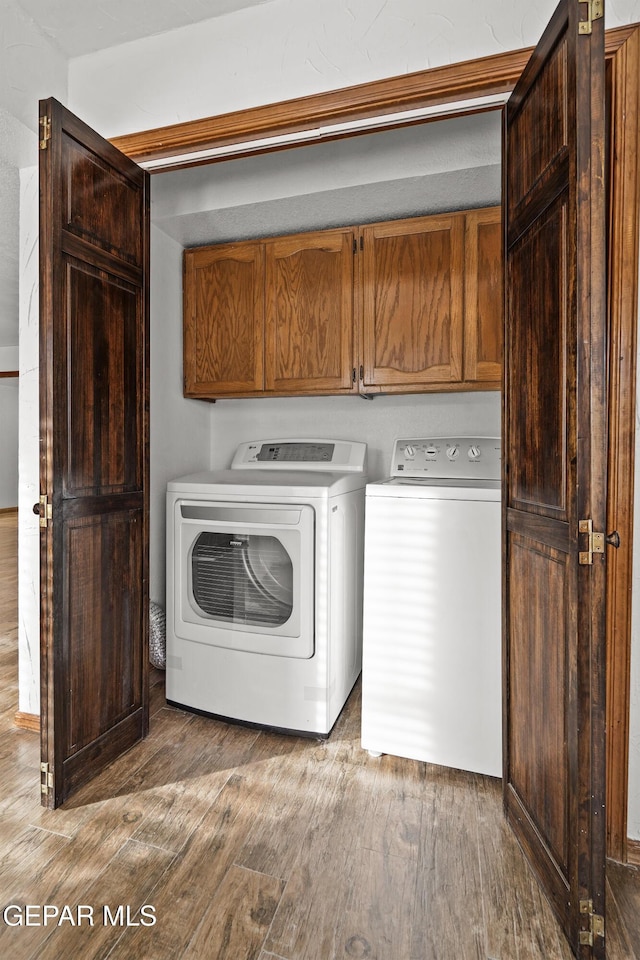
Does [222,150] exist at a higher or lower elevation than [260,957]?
higher

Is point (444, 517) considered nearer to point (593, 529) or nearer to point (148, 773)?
point (593, 529)

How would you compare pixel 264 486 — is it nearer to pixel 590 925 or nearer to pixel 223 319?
pixel 223 319

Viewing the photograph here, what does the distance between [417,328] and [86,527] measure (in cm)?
161

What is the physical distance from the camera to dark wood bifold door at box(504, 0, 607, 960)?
104cm

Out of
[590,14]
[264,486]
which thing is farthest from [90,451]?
[590,14]

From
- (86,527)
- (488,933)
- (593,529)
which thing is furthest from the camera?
(86,527)

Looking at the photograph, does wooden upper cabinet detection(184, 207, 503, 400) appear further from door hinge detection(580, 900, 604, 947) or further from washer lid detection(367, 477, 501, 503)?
door hinge detection(580, 900, 604, 947)

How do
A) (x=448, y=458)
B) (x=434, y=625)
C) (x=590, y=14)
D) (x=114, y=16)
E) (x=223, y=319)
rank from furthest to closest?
(x=223, y=319)
(x=448, y=458)
(x=434, y=625)
(x=114, y=16)
(x=590, y=14)

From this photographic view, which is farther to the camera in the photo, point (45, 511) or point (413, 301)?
point (413, 301)

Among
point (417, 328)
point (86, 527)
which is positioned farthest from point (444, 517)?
point (86, 527)

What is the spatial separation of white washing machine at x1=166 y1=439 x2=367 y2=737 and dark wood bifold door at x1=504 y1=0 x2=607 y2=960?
0.71 m

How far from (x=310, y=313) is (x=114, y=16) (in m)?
1.24

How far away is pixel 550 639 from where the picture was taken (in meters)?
1.23

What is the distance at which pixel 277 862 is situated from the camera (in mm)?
1372
